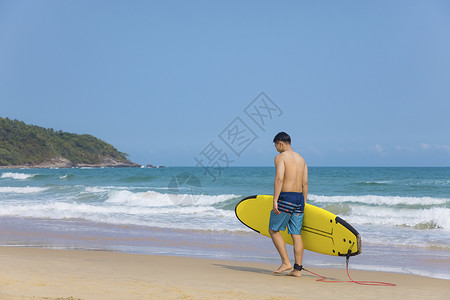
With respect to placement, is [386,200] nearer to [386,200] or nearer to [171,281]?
[386,200]

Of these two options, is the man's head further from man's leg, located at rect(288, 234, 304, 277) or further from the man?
man's leg, located at rect(288, 234, 304, 277)

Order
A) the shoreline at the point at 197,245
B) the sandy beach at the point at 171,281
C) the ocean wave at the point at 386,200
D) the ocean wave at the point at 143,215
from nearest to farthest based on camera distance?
the sandy beach at the point at 171,281
the shoreline at the point at 197,245
the ocean wave at the point at 143,215
the ocean wave at the point at 386,200

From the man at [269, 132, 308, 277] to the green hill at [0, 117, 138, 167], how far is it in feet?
296

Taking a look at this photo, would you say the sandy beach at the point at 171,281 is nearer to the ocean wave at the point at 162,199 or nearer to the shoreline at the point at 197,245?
the shoreline at the point at 197,245

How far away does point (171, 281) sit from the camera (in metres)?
4.45

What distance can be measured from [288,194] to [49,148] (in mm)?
98989

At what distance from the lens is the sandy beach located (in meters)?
3.85

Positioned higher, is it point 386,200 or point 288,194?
point 288,194

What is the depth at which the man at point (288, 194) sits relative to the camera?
4816mm

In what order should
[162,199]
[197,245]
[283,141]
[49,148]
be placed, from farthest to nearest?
[49,148], [162,199], [197,245], [283,141]

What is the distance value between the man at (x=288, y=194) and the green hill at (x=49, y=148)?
296 ft

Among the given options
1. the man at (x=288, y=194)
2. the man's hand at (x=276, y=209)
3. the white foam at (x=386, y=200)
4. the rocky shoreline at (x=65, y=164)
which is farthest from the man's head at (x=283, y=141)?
the rocky shoreline at (x=65, y=164)

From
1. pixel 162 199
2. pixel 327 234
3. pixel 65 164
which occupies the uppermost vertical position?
pixel 65 164

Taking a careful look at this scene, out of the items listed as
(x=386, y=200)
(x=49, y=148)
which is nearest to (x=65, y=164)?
(x=49, y=148)
